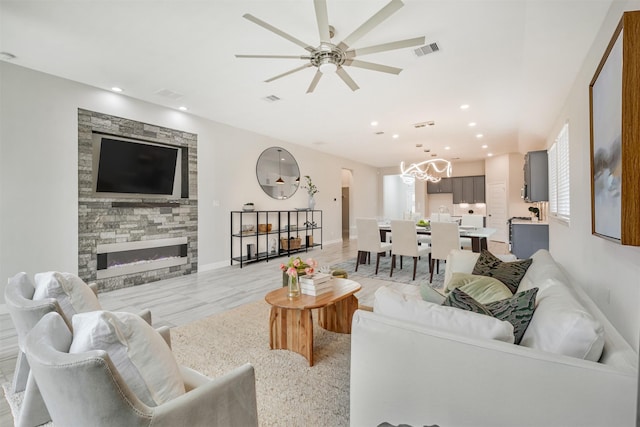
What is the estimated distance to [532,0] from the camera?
2156 millimetres

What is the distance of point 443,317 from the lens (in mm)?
1208

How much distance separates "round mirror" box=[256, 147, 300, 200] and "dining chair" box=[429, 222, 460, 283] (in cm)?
379

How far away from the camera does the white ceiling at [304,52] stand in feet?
7.94

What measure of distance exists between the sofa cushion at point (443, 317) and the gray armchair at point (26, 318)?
1150 millimetres

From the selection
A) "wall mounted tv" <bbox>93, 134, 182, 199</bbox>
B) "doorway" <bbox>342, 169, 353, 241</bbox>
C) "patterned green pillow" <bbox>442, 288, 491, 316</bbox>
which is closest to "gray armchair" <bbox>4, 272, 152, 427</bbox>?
"patterned green pillow" <bbox>442, 288, 491, 316</bbox>

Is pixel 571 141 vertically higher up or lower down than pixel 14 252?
higher up

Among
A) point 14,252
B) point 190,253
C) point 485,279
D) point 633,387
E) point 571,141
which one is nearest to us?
point 633,387

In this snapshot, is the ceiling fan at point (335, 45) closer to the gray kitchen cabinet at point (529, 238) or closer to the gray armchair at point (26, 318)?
the gray armchair at point (26, 318)

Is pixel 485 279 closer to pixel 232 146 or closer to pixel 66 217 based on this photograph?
pixel 66 217

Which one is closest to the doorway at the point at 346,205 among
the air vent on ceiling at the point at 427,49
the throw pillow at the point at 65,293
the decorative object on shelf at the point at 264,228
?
the decorative object on shelf at the point at 264,228

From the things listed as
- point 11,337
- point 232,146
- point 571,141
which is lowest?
point 11,337

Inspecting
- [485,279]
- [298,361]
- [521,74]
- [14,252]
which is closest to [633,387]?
[485,279]

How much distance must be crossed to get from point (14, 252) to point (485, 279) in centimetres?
491

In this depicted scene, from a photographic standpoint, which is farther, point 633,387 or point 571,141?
point 571,141
